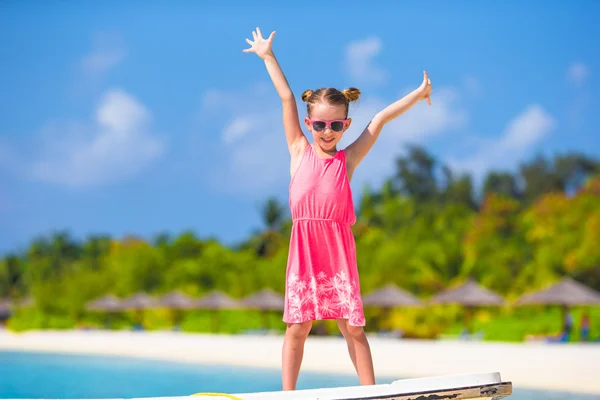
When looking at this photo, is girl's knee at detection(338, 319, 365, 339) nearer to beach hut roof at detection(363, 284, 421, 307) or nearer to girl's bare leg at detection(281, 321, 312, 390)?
girl's bare leg at detection(281, 321, 312, 390)

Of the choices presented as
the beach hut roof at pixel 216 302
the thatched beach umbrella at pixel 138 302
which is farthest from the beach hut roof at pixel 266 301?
the thatched beach umbrella at pixel 138 302

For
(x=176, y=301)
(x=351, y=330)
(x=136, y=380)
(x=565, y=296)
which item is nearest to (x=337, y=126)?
(x=351, y=330)

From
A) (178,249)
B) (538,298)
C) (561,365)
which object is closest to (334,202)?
(561,365)

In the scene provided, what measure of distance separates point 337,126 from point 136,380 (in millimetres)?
11301

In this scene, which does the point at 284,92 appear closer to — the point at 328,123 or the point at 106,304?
the point at 328,123

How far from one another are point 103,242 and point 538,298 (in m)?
30.3

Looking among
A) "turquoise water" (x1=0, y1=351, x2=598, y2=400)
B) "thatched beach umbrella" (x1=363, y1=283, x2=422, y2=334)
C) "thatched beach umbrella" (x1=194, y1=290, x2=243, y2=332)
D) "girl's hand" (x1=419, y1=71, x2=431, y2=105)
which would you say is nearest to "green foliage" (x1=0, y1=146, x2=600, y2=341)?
"thatched beach umbrella" (x1=363, y1=283, x2=422, y2=334)

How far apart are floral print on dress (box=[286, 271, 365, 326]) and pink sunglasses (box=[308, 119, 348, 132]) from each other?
70cm

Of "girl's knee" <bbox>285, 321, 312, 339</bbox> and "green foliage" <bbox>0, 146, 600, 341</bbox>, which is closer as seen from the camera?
"girl's knee" <bbox>285, 321, 312, 339</bbox>

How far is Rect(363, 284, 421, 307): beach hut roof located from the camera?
20609 millimetres

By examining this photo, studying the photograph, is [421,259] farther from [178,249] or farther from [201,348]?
[178,249]

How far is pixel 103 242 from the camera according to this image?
1725 inches

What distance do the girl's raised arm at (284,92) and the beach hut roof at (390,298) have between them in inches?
667

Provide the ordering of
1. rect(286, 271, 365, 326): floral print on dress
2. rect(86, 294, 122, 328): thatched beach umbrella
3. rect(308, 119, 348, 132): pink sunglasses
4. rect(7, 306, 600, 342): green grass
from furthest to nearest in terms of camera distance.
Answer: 1. rect(86, 294, 122, 328): thatched beach umbrella
2. rect(7, 306, 600, 342): green grass
3. rect(308, 119, 348, 132): pink sunglasses
4. rect(286, 271, 365, 326): floral print on dress
